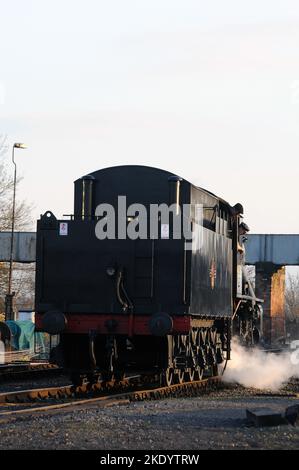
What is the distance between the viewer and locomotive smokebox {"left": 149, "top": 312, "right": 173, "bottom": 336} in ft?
54.1

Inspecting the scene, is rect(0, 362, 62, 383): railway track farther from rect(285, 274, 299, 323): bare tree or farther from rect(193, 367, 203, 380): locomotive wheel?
rect(285, 274, 299, 323): bare tree

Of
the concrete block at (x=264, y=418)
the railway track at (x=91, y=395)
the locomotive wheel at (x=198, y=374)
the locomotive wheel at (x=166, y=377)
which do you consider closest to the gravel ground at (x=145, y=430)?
the concrete block at (x=264, y=418)

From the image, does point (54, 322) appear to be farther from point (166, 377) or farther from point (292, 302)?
point (292, 302)

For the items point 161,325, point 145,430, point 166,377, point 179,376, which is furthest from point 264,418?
point 179,376

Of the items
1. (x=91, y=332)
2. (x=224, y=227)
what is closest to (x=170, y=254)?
(x=91, y=332)

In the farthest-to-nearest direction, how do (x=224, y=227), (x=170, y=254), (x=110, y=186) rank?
1. (x=224, y=227)
2. (x=110, y=186)
3. (x=170, y=254)

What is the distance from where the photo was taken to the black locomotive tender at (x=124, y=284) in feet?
55.5

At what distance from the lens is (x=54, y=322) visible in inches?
665

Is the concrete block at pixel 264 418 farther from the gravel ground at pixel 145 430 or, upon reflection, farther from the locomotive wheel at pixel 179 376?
the locomotive wheel at pixel 179 376

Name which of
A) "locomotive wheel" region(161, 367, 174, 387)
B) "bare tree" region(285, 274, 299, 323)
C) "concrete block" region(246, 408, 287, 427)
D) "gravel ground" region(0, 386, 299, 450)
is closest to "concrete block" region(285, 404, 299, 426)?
"concrete block" region(246, 408, 287, 427)
